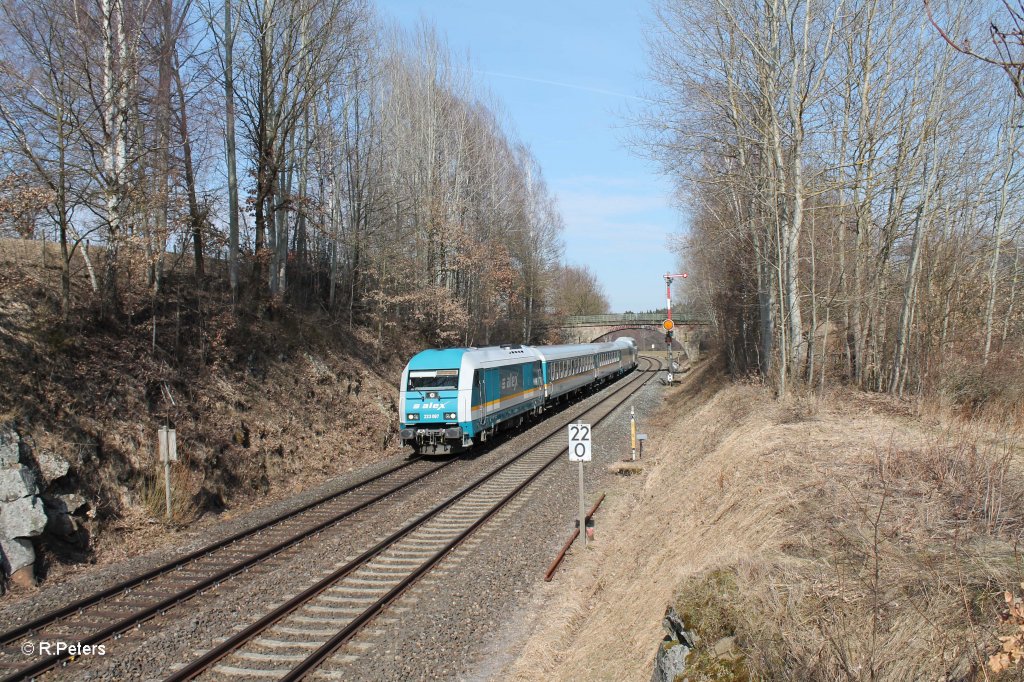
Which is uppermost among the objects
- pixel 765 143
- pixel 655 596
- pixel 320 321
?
pixel 765 143

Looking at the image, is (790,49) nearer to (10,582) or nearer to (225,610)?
(225,610)

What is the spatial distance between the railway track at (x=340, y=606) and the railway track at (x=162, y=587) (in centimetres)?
133

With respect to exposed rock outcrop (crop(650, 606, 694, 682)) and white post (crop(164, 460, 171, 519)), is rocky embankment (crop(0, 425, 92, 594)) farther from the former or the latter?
exposed rock outcrop (crop(650, 606, 694, 682))

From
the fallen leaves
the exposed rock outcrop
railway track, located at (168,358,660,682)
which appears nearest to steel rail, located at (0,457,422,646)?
railway track, located at (168,358,660,682)

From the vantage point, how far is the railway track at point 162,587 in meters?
6.97

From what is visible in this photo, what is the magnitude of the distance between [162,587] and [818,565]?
25.1 feet

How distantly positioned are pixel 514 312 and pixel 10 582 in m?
36.9

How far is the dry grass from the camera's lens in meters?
4.12

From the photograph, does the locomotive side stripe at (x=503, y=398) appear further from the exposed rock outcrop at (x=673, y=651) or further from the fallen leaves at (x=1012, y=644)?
the fallen leaves at (x=1012, y=644)

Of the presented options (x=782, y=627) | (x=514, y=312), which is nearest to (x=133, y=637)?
(x=782, y=627)

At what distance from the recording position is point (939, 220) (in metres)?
17.1

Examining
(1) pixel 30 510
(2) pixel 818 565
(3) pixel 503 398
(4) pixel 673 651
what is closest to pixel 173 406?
(1) pixel 30 510

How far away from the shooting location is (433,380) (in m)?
17.7

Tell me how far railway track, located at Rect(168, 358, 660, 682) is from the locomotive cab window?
14.2 feet
